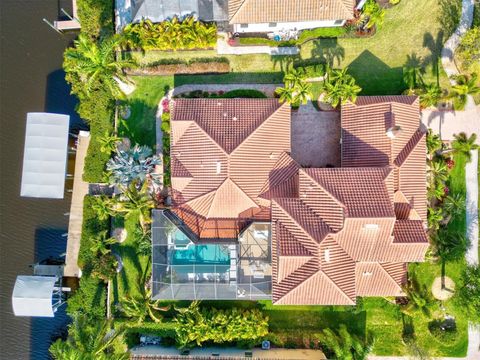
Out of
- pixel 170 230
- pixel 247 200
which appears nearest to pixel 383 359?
pixel 247 200

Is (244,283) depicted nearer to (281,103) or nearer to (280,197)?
(280,197)

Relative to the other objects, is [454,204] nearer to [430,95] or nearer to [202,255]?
[430,95]

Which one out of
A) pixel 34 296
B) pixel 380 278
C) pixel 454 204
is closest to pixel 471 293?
pixel 454 204

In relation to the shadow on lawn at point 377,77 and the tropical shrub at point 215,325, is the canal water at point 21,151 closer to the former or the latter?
the tropical shrub at point 215,325

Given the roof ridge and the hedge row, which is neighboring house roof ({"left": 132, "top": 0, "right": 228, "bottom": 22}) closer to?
the hedge row

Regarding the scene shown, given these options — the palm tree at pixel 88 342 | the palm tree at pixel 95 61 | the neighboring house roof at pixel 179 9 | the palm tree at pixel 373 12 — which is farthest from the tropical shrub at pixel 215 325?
the palm tree at pixel 373 12

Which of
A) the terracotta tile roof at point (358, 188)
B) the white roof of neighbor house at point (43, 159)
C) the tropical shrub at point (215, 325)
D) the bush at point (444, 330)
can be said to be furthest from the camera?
the bush at point (444, 330)
